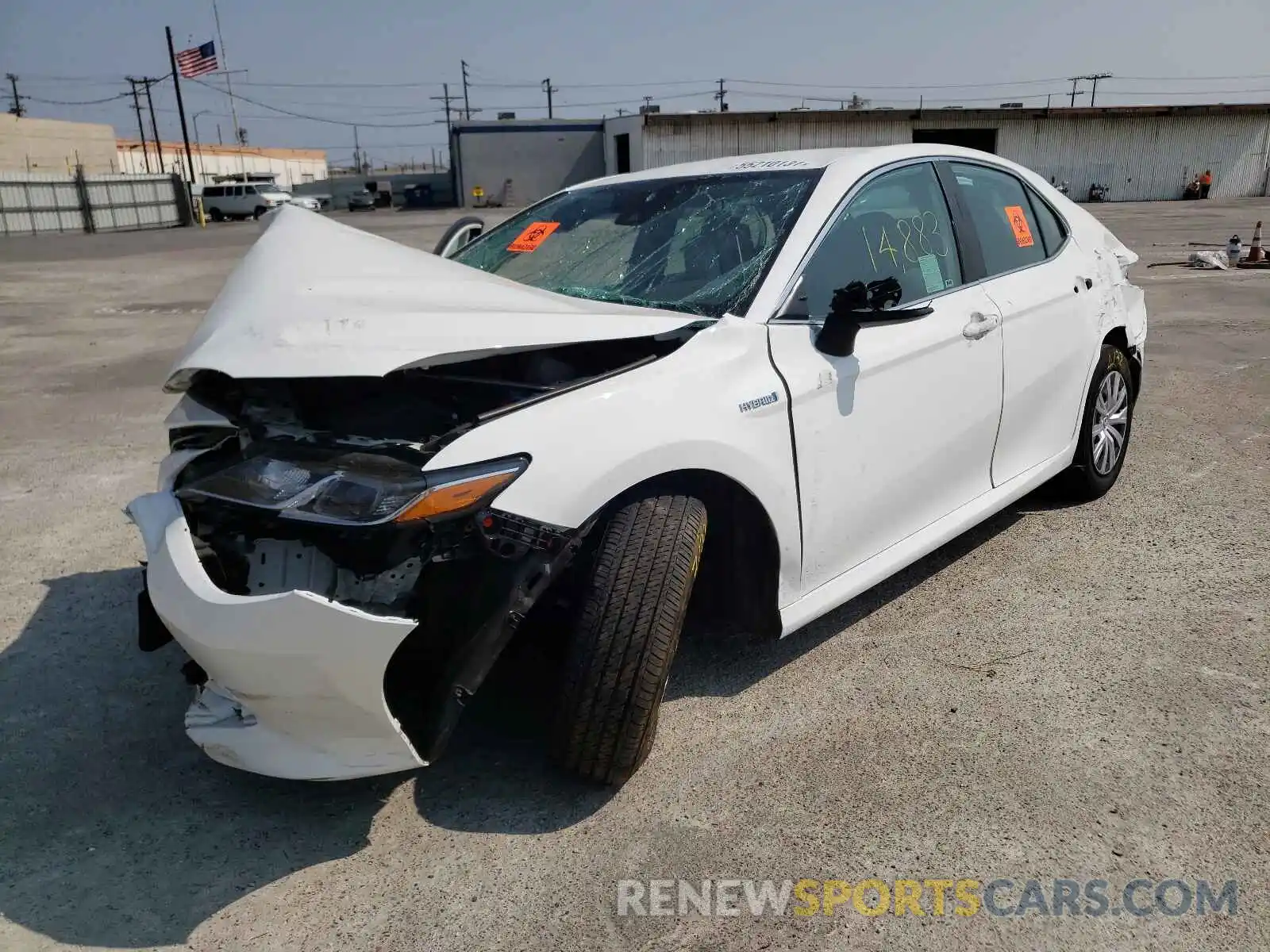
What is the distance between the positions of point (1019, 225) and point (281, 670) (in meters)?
3.42

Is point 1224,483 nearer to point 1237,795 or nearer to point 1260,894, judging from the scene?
point 1237,795

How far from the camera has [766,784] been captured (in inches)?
104

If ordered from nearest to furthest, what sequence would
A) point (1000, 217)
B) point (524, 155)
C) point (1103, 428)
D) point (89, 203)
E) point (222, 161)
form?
1. point (1000, 217)
2. point (1103, 428)
3. point (89, 203)
4. point (524, 155)
5. point (222, 161)

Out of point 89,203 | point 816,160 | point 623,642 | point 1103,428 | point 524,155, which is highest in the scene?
point 816,160

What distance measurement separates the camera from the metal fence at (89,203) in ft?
114

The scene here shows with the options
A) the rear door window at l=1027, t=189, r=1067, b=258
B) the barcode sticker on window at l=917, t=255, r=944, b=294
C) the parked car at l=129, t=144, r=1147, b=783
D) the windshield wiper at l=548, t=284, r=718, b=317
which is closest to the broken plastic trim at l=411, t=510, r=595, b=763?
the parked car at l=129, t=144, r=1147, b=783

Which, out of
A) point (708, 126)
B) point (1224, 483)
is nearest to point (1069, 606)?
point (1224, 483)

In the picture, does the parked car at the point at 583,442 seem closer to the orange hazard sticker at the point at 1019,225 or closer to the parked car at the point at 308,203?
the orange hazard sticker at the point at 1019,225

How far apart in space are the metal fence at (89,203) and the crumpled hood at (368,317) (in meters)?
38.8

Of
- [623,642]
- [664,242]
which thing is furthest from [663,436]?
[664,242]

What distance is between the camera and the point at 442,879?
231 cm

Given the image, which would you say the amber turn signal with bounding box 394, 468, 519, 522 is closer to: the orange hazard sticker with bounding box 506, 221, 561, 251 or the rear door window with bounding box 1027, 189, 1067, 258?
the orange hazard sticker with bounding box 506, 221, 561, 251

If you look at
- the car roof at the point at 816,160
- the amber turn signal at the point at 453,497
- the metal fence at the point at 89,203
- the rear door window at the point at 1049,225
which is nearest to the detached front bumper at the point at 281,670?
the amber turn signal at the point at 453,497

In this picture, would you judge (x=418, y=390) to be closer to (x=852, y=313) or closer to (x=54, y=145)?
(x=852, y=313)
